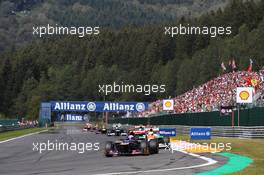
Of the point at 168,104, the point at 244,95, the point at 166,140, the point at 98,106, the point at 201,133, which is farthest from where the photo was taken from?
the point at 98,106

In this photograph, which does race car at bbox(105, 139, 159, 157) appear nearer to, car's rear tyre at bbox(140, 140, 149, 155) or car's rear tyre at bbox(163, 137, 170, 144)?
car's rear tyre at bbox(140, 140, 149, 155)

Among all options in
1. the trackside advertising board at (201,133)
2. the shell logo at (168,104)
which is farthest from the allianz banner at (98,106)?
the trackside advertising board at (201,133)

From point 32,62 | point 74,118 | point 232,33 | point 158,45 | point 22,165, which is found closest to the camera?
point 22,165

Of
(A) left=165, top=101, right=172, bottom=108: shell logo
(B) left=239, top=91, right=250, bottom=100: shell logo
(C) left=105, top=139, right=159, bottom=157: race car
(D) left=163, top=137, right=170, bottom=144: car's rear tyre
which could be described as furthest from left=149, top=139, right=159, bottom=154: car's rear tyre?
(A) left=165, top=101, right=172, bottom=108: shell logo

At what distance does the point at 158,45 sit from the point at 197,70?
4583 centimetres

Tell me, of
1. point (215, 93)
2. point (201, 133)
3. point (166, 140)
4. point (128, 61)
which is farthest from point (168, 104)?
point (128, 61)

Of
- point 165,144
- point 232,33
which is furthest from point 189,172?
point 232,33

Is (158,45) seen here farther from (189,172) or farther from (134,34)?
(189,172)

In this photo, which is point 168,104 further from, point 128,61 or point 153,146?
point 128,61

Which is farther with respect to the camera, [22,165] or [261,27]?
[261,27]

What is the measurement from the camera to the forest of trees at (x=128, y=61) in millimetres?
99312

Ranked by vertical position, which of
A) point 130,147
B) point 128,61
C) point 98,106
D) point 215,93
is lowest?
point 130,147

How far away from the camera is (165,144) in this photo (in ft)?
81.6

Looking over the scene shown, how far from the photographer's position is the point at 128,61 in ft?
513
